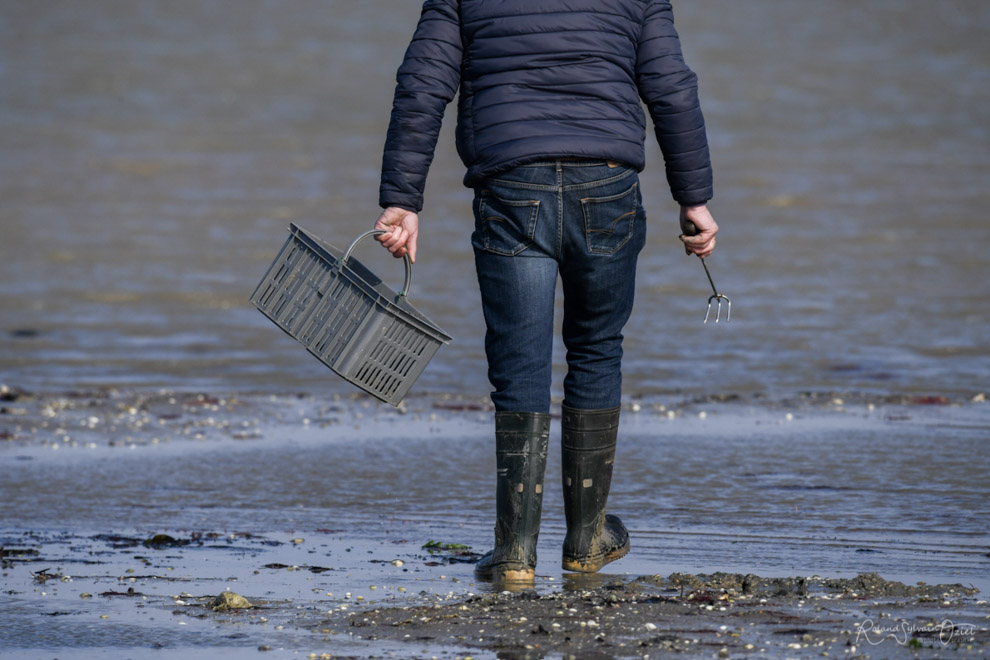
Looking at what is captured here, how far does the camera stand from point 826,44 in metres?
27.0

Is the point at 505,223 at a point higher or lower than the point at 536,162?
lower

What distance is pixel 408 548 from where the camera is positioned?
4648mm

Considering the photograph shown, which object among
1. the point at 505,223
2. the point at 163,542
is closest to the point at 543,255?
the point at 505,223

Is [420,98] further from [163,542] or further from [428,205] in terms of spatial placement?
[428,205]

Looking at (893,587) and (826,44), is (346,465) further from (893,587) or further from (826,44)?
(826,44)

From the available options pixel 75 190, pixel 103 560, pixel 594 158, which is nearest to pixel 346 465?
pixel 103 560

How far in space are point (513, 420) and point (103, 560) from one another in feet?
4.33

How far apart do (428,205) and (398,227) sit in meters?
10.2

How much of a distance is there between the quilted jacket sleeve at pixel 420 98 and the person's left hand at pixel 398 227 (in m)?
0.02

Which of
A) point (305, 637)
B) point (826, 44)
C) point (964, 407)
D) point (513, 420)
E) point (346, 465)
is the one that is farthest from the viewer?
point (826, 44)

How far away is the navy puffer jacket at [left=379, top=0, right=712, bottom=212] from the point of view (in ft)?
13.4

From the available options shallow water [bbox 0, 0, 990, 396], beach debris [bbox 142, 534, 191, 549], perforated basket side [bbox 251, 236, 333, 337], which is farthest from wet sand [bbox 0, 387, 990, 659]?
shallow water [bbox 0, 0, 990, 396]

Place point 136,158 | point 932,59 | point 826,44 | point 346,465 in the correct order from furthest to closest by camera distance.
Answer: point 826,44 < point 932,59 < point 136,158 < point 346,465

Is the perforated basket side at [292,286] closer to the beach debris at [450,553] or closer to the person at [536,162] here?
the person at [536,162]
